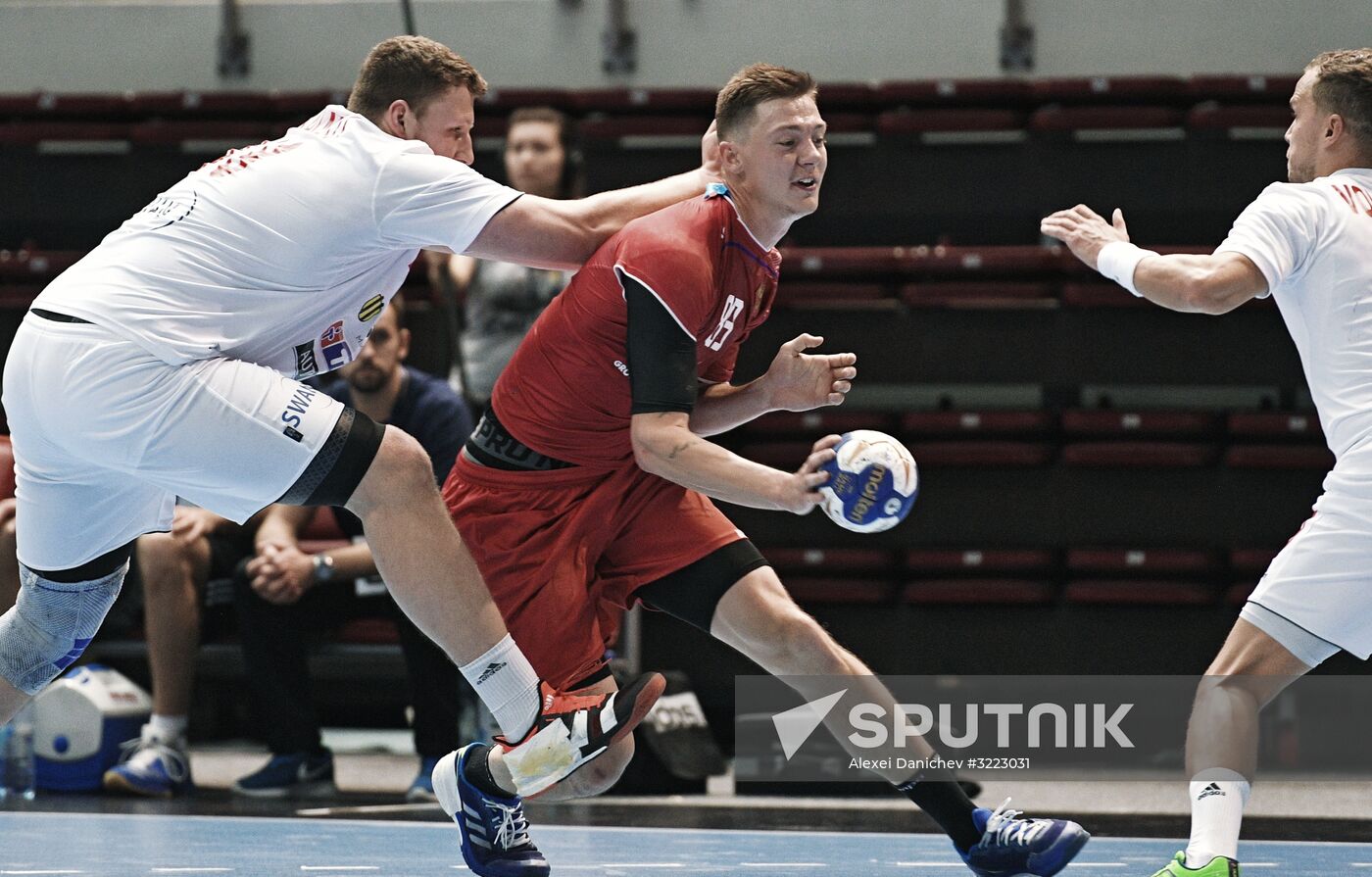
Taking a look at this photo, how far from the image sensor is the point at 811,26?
9.28 meters

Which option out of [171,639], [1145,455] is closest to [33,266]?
[171,639]

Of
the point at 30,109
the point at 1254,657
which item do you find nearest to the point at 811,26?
the point at 30,109

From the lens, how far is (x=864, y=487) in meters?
2.99

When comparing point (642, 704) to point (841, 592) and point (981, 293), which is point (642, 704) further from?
point (981, 293)

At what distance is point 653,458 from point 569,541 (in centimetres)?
47

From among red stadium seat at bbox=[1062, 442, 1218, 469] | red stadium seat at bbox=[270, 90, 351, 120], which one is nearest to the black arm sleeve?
red stadium seat at bbox=[1062, 442, 1218, 469]

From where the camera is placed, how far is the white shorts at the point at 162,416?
10.3 ft

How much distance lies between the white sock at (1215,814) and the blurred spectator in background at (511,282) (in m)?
3.25

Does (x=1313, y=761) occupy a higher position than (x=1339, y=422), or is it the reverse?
(x=1339, y=422)

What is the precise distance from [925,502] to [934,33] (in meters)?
3.17

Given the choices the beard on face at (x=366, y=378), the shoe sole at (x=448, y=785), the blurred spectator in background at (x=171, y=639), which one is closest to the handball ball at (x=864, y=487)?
the shoe sole at (x=448, y=785)

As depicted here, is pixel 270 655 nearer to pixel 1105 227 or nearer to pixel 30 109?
pixel 1105 227

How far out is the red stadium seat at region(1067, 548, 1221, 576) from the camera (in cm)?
695

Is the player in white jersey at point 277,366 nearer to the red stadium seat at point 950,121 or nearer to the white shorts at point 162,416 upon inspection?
the white shorts at point 162,416
